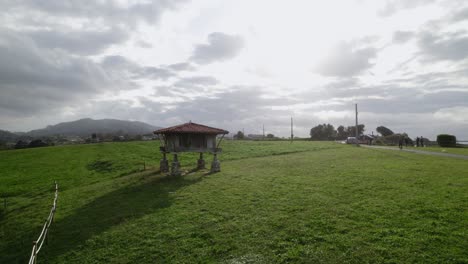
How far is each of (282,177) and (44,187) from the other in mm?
20681

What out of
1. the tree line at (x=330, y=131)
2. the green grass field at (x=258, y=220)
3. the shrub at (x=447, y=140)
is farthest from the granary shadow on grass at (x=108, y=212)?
the tree line at (x=330, y=131)

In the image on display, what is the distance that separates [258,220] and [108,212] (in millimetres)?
7888

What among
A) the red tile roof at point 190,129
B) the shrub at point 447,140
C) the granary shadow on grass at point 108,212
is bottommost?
the granary shadow on grass at point 108,212

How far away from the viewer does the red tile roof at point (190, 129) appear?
19.5 meters

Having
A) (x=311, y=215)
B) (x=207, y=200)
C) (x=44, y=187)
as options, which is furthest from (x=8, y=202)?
(x=311, y=215)

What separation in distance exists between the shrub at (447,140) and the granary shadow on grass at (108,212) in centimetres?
5324

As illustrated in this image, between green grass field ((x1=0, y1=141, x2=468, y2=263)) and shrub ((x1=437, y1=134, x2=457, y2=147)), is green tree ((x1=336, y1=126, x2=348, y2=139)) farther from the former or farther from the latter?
green grass field ((x1=0, y1=141, x2=468, y2=263))

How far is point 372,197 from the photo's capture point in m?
11.9

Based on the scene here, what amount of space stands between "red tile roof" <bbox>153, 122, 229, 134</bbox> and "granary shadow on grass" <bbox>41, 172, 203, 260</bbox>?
4069 mm

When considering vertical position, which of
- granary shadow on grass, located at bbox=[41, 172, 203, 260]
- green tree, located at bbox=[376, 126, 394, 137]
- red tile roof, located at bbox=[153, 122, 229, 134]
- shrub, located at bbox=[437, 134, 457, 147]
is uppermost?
green tree, located at bbox=[376, 126, 394, 137]

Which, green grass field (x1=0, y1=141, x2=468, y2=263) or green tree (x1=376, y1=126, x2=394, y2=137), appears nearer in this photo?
green grass field (x1=0, y1=141, x2=468, y2=263)

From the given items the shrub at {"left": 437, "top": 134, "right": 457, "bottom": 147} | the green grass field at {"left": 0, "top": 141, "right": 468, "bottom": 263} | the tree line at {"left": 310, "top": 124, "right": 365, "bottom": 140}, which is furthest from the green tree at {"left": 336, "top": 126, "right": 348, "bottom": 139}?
the green grass field at {"left": 0, "top": 141, "right": 468, "bottom": 263}

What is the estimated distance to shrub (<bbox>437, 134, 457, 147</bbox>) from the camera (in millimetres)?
46875

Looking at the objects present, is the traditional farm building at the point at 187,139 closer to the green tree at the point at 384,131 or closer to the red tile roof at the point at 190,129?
the red tile roof at the point at 190,129
